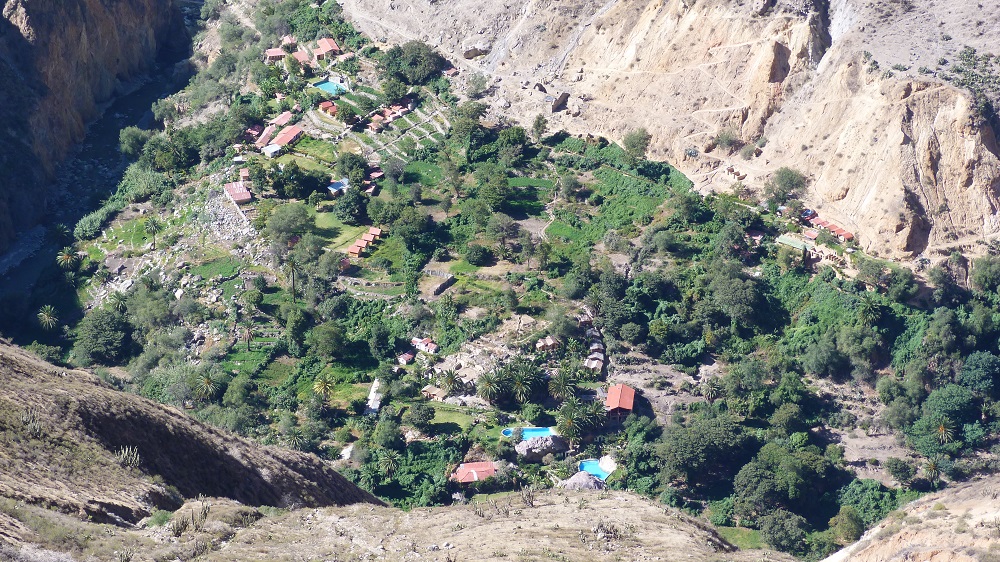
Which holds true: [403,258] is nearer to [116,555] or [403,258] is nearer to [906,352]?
[906,352]

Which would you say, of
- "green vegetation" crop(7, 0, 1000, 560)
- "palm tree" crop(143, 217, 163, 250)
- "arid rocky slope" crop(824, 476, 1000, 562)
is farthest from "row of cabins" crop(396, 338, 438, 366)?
"arid rocky slope" crop(824, 476, 1000, 562)

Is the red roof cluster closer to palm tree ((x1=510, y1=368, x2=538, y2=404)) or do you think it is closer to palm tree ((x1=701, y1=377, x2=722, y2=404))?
palm tree ((x1=701, y1=377, x2=722, y2=404))

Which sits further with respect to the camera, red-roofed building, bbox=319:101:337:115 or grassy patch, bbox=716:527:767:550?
red-roofed building, bbox=319:101:337:115

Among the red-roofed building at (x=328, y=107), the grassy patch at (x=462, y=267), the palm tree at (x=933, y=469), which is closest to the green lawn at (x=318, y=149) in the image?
the red-roofed building at (x=328, y=107)

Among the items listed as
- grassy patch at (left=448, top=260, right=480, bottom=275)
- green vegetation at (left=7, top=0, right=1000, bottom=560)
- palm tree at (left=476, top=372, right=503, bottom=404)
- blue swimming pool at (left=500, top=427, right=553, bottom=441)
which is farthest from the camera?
grassy patch at (left=448, top=260, right=480, bottom=275)

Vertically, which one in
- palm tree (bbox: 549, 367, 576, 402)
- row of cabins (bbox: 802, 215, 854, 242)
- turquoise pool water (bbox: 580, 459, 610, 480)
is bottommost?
turquoise pool water (bbox: 580, 459, 610, 480)

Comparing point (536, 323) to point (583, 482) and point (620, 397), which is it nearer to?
point (620, 397)

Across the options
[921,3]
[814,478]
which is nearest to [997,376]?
[814,478]

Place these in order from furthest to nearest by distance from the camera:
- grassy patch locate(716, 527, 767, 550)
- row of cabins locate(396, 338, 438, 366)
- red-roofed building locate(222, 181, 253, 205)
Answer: red-roofed building locate(222, 181, 253, 205) < row of cabins locate(396, 338, 438, 366) < grassy patch locate(716, 527, 767, 550)
